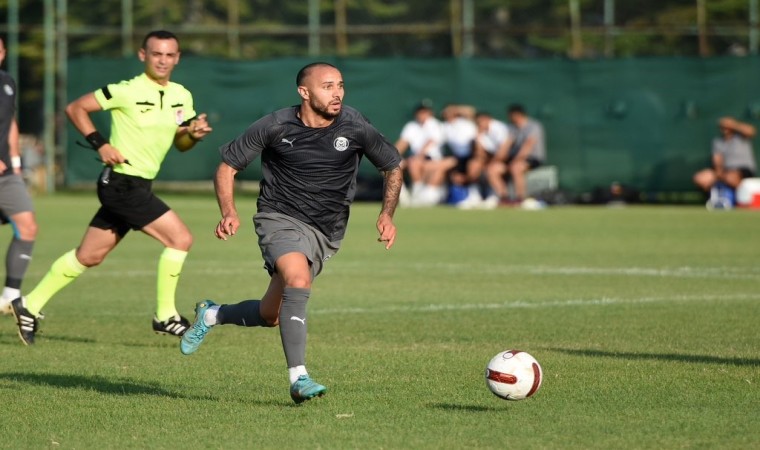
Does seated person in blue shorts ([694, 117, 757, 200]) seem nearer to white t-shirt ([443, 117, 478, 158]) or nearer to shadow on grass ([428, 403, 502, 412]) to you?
white t-shirt ([443, 117, 478, 158])

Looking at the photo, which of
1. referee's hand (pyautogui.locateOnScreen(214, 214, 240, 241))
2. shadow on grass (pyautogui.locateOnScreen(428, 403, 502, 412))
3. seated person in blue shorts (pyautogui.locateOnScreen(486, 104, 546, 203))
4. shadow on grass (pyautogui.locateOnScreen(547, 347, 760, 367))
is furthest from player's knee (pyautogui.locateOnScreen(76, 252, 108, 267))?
seated person in blue shorts (pyautogui.locateOnScreen(486, 104, 546, 203))

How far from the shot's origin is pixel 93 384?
317 inches

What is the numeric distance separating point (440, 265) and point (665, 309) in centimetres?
457

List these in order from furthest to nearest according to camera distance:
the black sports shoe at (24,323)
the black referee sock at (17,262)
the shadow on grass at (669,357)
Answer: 1. the black referee sock at (17,262)
2. the black sports shoe at (24,323)
3. the shadow on grass at (669,357)

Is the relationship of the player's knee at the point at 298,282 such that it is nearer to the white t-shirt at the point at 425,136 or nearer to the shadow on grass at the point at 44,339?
the shadow on grass at the point at 44,339

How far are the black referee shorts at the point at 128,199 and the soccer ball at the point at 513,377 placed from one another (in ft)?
12.7

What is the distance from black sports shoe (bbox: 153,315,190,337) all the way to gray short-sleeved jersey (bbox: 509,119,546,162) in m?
16.2

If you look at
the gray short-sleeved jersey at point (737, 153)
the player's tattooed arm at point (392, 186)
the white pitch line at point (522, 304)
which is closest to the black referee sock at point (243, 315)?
the player's tattooed arm at point (392, 186)

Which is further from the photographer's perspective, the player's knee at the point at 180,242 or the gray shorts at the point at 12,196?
the gray shorts at the point at 12,196

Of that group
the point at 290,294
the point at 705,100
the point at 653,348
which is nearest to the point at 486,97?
the point at 705,100

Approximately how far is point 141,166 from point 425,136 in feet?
52.6

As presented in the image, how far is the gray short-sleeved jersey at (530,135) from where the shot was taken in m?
25.6

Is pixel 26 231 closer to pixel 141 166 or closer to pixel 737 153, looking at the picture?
pixel 141 166

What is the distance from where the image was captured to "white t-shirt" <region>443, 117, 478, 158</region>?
26.0 m
